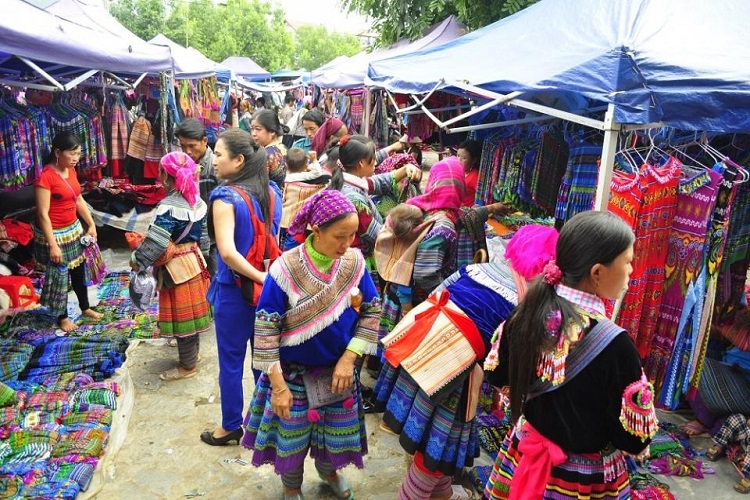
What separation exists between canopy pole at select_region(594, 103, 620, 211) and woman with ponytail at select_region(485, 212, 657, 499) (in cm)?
118

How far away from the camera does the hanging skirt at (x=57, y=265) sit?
4.53m

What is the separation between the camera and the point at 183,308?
156 inches

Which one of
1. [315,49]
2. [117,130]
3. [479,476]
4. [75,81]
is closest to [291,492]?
[479,476]

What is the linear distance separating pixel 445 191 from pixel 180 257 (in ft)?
6.22

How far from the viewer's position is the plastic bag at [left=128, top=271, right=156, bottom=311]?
148 inches

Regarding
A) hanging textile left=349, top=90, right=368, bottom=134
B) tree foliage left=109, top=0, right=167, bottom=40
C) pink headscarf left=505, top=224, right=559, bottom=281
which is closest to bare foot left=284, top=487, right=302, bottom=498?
pink headscarf left=505, top=224, right=559, bottom=281

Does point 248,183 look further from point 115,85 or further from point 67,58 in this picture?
point 115,85

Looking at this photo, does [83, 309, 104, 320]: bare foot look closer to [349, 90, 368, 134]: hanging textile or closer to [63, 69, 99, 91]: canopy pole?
[63, 69, 99, 91]: canopy pole

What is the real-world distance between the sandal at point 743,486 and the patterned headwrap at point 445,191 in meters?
2.22

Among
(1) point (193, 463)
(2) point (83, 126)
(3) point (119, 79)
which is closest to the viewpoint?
(1) point (193, 463)

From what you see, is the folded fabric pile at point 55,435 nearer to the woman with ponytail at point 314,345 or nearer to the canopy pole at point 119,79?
the woman with ponytail at point 314,345

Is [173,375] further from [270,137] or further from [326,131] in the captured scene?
[326,131]

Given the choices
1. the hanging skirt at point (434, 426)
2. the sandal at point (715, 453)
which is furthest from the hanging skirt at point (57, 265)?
the sandal at point (715, 453)

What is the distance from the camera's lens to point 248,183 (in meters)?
3.04
